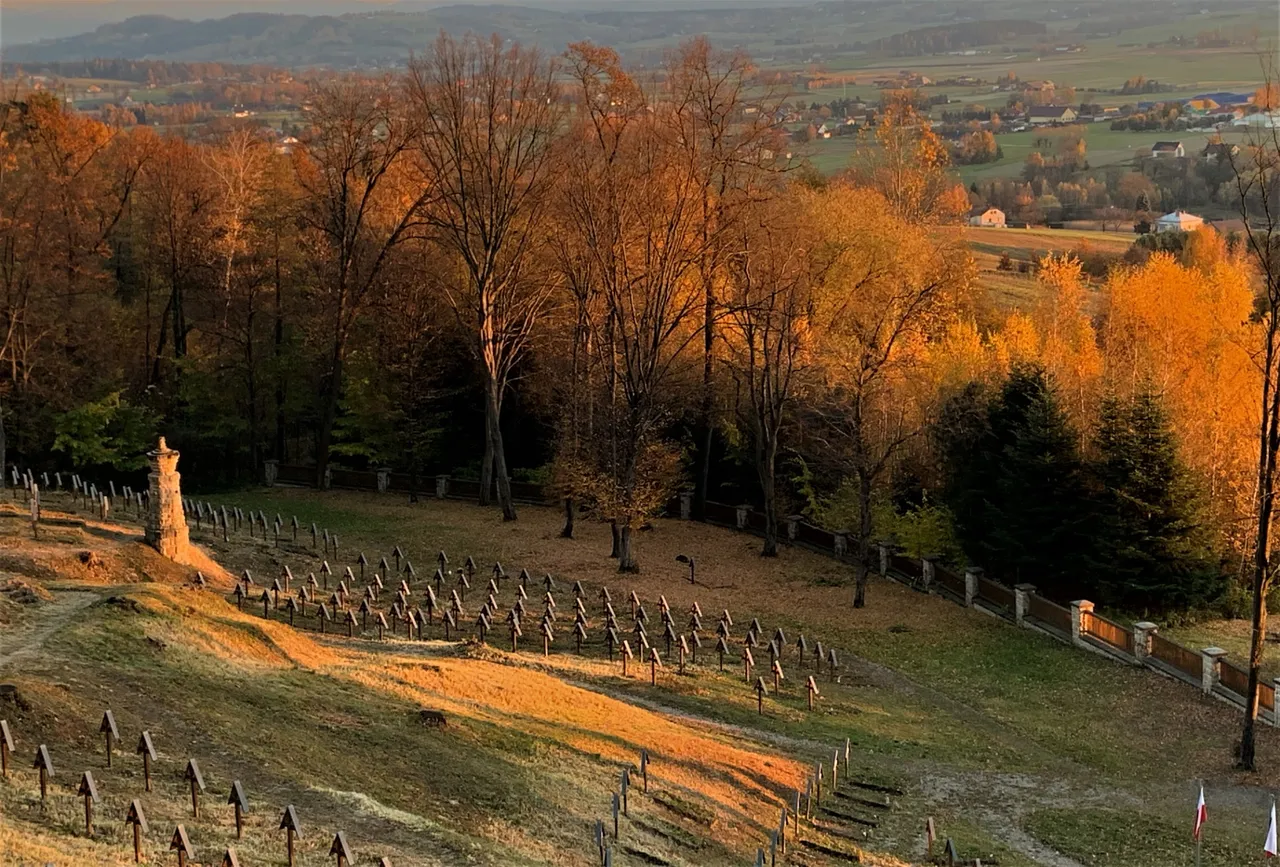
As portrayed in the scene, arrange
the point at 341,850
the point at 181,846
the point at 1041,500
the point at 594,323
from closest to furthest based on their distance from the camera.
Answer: the point at 181,846
the point at 341,850
the point at 1041,500
the point at 594,323

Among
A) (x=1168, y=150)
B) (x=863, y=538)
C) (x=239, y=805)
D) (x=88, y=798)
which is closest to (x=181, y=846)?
Answer: (x=239, y=805)

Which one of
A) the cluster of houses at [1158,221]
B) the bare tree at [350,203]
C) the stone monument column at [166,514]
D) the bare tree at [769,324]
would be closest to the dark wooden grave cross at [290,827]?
the stone monument column at [166,514]

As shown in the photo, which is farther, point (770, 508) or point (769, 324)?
point (770, 508)

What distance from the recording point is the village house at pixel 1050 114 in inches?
5969

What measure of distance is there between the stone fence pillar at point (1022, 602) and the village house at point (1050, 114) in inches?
5148

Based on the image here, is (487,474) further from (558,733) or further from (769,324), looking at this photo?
(558,733)

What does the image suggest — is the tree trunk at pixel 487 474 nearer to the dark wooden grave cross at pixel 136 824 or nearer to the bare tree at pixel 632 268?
the bare tree at pixel 632 268

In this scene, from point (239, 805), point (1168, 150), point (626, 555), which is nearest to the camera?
point (239, 805)

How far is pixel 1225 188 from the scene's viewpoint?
3499 inches

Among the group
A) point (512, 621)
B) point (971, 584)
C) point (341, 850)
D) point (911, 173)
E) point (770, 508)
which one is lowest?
point (971, 584)

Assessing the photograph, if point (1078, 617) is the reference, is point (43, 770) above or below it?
above

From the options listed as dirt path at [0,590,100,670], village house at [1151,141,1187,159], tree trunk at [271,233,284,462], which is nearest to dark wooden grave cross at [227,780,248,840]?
dirt path at [0,590,100,670]

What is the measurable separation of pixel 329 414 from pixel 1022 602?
1029 inches

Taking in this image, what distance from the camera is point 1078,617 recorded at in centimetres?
2942
